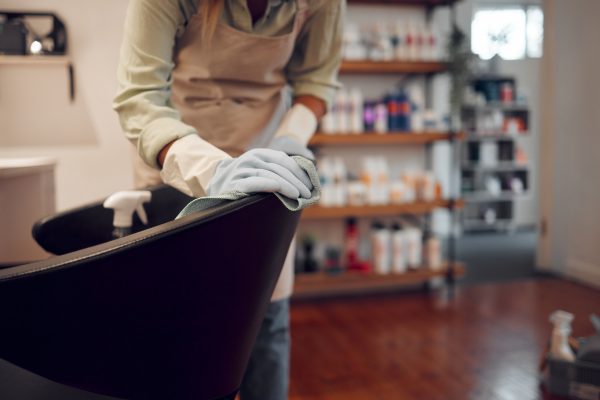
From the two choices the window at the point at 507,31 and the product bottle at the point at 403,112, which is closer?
the product bottle at the point at 403,112

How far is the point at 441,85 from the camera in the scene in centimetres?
549

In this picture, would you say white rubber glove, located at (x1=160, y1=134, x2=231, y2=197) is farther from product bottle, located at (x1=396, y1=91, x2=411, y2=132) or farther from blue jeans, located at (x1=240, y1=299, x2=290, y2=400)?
product bottle, located at (x1=396, y1=91, x2=411, y2=132)

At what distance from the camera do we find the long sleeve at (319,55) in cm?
120

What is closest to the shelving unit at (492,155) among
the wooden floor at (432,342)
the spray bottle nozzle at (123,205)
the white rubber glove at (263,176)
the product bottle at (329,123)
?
the wooden floor at (432,342)

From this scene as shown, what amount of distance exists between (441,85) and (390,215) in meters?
2.53

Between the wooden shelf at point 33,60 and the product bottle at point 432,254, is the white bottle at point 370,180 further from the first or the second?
the wooden shelf at point 33,60

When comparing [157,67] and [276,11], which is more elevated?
[276,11]

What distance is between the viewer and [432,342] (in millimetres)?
2494

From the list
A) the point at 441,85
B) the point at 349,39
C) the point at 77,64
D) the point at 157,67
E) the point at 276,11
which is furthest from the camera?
the point at 441,85

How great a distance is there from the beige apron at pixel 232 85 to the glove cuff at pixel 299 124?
8 cm

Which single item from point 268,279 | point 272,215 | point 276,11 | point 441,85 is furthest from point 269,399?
point 441,85

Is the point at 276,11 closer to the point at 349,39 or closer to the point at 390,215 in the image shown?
the point at 349,39

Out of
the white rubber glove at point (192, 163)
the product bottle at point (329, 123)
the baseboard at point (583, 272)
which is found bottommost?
the baseboard at point (583, 272)

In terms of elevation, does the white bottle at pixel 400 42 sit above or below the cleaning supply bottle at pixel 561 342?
above
